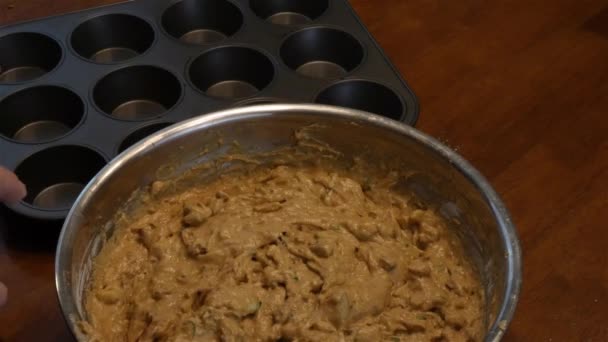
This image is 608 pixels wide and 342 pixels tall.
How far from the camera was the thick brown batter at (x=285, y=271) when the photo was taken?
1.14 m

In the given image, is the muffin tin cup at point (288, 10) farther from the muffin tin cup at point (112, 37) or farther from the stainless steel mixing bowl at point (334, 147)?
the stainless steel mixing bowl at point (334, 147)

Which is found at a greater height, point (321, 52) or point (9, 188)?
point (9, 188)

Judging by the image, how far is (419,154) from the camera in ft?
4.55

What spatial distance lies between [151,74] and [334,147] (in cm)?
81

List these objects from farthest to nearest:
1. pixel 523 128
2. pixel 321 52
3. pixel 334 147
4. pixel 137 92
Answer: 1. pixel 321 52
2. pixel 137 92
3. pixel 523 128
4. pixel 334 147

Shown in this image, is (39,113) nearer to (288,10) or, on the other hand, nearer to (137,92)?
(137,92)

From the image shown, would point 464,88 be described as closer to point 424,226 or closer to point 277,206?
point 424,226

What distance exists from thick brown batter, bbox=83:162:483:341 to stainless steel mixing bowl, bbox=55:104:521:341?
2.0 inches

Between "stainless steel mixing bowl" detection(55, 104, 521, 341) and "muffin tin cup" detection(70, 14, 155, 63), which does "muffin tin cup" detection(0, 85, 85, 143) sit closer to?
"muffin tin cup" detection(70, 14, 155, 63)

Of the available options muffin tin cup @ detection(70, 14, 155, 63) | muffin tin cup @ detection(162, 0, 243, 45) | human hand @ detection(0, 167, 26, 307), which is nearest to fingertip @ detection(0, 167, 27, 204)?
human hand @ detection(0, 167, 26, 307)

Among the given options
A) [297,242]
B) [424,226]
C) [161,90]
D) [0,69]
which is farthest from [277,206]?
[0,69]

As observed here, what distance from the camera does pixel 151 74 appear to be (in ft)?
6.44

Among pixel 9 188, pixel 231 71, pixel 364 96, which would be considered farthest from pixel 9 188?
pixel 364 96

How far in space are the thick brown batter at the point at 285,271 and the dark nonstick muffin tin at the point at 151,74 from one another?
0.44 metres
